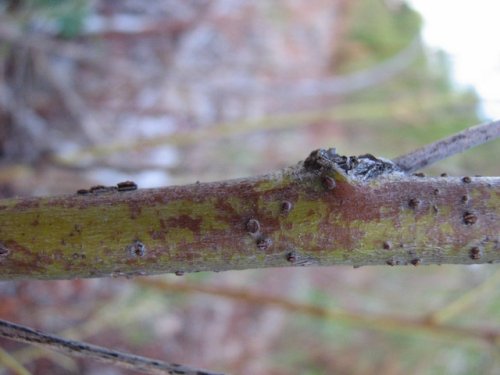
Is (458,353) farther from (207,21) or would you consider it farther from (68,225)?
(68,225)

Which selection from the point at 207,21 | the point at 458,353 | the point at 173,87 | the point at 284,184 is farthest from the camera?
the point at 458,353

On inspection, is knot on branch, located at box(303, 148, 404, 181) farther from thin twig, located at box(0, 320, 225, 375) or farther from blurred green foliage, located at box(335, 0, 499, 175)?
blurred green foliage, located at box(335, 0, 499, 175)

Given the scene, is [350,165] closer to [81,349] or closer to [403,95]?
[81,349]

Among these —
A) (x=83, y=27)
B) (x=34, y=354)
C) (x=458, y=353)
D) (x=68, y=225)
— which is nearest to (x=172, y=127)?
(x=83, y=27)

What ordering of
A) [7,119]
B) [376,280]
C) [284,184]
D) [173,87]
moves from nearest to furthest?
[284,184] < [7,119] < [173,87] < [376,280]

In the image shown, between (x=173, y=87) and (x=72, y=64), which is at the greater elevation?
(x=173, y=87)

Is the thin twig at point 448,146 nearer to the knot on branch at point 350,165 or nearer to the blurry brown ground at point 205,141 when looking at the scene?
the knot on branch at point 350,165

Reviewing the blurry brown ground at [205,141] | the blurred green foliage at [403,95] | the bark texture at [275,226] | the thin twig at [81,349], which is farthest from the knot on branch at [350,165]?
the blurred green foliage at [403,95]
